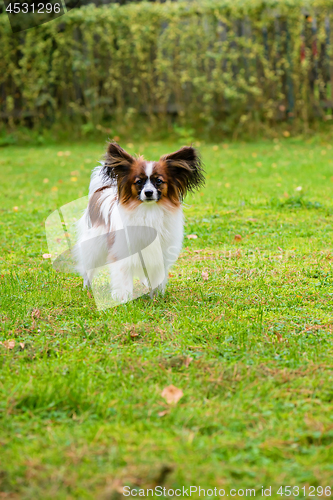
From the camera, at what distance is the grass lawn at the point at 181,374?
7.15ft

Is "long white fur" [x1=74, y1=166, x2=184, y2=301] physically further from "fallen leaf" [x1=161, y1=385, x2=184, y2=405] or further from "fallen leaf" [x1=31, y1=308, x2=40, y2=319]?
"fallen leaf" [x1=161, y1=385, x2=184, y2=405]

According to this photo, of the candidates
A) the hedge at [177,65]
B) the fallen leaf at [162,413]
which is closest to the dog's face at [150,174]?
the fallen leaf at [162,413]

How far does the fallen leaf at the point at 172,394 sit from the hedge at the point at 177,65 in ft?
32.5

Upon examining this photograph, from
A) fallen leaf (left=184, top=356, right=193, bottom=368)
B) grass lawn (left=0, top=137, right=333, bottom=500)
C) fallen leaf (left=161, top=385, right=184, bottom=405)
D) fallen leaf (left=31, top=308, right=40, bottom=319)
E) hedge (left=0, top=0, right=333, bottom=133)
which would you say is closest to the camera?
grass lawn (left=0, top=137, right=333, bottom=500)

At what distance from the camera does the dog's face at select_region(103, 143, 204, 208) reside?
12.8 ft

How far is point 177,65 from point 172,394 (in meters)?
10.6

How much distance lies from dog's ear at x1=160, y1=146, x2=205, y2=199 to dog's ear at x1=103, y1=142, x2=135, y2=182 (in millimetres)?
263

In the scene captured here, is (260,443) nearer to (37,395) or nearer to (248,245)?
(37,395)

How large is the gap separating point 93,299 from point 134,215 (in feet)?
2.31

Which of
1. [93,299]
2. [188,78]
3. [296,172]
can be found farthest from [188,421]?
[188,78]

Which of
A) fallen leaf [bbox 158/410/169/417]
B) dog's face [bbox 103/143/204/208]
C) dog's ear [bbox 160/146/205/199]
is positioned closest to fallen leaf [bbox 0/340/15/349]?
fallen leaf [bbox 158/410/169/417]

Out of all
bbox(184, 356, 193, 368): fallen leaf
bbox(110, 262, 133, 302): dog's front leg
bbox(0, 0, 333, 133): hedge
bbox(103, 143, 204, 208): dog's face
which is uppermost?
bbox(0, 0, 333, 133): hedge

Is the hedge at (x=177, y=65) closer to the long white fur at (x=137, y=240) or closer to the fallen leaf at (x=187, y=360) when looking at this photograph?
the long white fur at (x=137, y=240)

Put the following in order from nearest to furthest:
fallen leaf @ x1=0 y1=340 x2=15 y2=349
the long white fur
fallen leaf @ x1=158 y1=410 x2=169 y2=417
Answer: fallen leaf @ x1=158 y1=410 x2=169 y2=417
fallen leaf @ x1=0 y1=340 x2=15 y2=349
the long white fur
